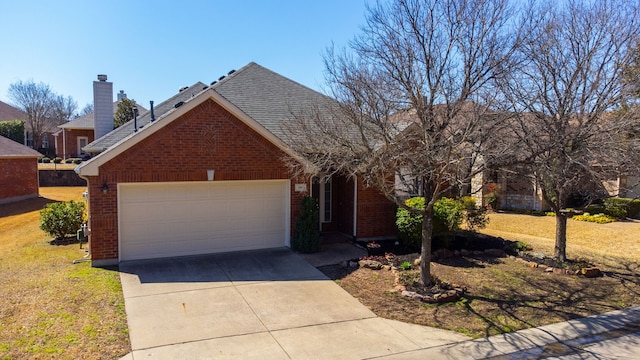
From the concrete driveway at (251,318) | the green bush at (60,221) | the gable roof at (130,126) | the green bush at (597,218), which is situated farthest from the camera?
the green bush at (597,218)

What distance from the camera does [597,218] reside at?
19.5 metres

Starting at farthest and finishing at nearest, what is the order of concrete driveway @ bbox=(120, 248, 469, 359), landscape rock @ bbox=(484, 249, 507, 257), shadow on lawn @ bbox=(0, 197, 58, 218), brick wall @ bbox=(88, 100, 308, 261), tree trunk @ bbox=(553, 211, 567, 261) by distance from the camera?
shadow on lawn @ bbox=(0, 197, 58, 218) → landscape rock @ bbox=(484, 249, 507, 257) → tree trunk @ bbox=(553, 211, 567, 261) → brick wall @ bbox=(88, 100, 308, 261) → concrete driveway @ bbox=(120, 248, 469, 359)

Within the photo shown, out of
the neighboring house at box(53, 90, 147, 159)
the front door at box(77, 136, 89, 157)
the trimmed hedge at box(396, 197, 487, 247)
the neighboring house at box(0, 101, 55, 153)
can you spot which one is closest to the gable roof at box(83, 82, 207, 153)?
the trimmed hedge at box(396, 197, 487, 247)

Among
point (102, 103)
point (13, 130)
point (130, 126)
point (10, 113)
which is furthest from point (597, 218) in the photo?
point (10, 113)

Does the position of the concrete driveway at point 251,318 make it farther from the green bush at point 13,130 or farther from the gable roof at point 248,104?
the green bush at point 13,130

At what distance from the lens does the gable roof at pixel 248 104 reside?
1088cm

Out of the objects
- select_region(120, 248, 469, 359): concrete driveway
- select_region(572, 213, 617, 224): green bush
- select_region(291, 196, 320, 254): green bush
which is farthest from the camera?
select_region(572, 213, 617, 224): green bush

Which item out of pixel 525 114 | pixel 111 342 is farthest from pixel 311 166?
pixel 111 342

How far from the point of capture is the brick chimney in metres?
17.5

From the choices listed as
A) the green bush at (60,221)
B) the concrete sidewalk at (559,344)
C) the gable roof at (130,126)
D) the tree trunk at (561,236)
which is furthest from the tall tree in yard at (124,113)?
the concrete sidewalk at (559,344)

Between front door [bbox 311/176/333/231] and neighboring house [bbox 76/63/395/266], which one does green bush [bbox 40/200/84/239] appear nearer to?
neighboring house [bbox 76/63/395/266]

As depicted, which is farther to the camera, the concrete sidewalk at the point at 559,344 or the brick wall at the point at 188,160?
the brick wall at the point at 188,160

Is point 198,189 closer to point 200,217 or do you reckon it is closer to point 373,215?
point 200,217

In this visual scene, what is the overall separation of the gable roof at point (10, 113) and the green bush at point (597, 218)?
6053 centimetres
